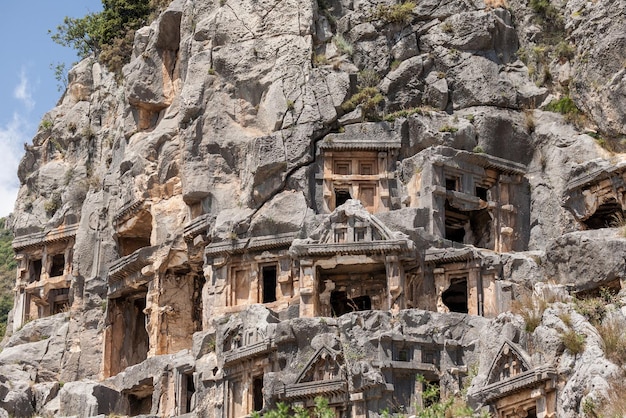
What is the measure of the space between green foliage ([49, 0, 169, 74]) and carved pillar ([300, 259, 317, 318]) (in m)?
19.4

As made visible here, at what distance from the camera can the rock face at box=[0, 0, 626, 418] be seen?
4119 centimetres

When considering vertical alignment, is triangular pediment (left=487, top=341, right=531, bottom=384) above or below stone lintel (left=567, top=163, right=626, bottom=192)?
below

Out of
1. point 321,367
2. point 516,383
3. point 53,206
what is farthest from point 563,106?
point 53,206

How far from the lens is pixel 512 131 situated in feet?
163

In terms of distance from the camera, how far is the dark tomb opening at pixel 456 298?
4769 cm

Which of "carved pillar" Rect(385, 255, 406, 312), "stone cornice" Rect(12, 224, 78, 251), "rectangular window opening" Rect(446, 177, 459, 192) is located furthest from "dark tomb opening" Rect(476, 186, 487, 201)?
"stone cornice" Rect(12, 224, 78, 251)

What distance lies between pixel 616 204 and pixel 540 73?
12.1 meters

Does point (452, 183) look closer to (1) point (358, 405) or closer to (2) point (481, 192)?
(2) point (481, 192)

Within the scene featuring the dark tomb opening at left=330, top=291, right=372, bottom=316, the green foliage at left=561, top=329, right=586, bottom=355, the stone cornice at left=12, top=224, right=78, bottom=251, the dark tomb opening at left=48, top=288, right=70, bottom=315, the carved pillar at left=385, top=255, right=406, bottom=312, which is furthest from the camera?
the dark tomb opening at left=48, top=288, right=70, bottom=315

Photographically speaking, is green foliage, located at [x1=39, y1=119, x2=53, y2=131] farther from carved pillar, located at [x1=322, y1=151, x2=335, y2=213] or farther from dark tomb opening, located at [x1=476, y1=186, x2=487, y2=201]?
dark tomb opening, located at [x1=476, y1=186, x2=487, y2=201]

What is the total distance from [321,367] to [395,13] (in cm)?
1802

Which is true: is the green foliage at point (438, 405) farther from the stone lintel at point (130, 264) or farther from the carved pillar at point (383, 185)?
the stone lintel at point (130, 264)

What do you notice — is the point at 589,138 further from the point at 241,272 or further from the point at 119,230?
the point at 119,230

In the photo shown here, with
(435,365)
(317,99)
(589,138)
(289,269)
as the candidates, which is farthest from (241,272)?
(589,138)
